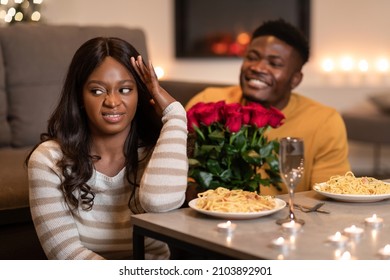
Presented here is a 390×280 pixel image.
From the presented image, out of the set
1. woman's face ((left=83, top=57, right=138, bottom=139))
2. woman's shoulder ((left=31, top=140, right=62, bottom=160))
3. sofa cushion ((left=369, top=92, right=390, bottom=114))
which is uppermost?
woman's face ((left=83, top=57, right=138, bottom=139))

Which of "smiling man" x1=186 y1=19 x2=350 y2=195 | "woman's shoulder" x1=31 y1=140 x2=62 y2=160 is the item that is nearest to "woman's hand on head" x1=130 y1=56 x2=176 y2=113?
"woman's shoulder" x1=31 y1=140 x2=62 y2=160

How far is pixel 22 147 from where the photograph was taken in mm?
3039

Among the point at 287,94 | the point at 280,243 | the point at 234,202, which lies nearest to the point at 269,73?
the point at 287,94

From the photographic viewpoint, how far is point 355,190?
1.77 metres

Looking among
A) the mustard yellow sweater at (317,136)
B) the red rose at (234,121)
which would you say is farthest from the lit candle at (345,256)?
the mustard yellow sweater at (317,136)

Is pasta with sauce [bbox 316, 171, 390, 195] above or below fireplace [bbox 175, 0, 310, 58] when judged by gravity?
below

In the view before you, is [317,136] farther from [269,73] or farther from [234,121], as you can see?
[234,121]

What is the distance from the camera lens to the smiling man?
8.37 feet

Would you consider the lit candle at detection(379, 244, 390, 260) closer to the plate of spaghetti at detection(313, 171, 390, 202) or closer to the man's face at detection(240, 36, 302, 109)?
the plate of spaghetti at detection(313, 171, 390, 202)

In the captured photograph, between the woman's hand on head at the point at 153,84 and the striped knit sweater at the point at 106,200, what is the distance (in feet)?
0.07

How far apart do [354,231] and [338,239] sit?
0.07m

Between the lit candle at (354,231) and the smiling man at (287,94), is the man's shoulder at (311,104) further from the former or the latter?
the lit candle at (354,231)

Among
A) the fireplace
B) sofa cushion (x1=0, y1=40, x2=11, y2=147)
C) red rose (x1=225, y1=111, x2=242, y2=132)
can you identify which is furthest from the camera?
the fireplace

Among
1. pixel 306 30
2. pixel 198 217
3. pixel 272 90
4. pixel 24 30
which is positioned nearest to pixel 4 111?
pixel 24 30
